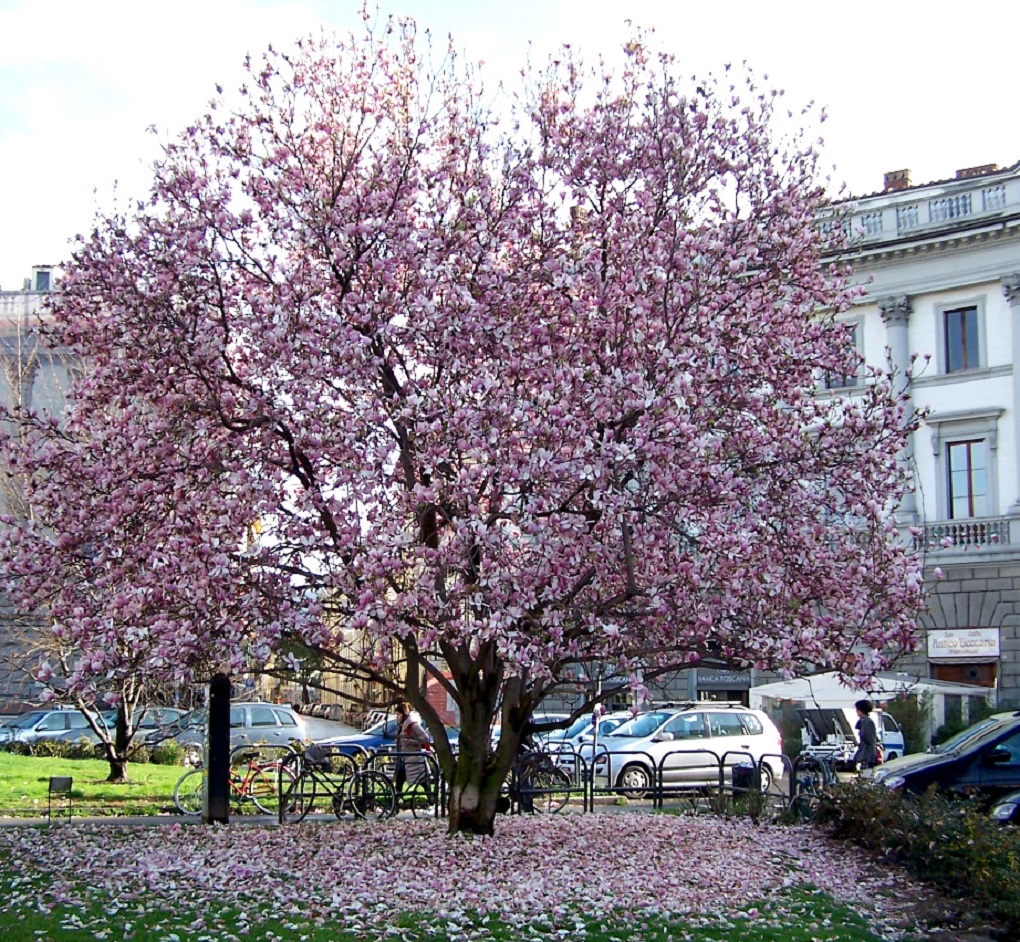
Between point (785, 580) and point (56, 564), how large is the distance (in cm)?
726

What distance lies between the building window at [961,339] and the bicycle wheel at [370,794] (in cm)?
2748

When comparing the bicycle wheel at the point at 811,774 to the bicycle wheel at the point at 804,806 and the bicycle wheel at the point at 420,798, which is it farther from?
the bicycle wheel at the point at 420,798

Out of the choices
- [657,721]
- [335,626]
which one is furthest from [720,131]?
[657,721]

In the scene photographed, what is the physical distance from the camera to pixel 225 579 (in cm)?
1156

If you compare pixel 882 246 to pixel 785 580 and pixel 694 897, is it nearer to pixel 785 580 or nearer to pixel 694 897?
pixel 785 580

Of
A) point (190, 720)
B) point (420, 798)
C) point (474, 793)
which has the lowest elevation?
point (420, 798)

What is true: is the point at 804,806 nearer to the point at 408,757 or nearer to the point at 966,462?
the point at 408,757

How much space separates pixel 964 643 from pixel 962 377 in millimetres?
8043

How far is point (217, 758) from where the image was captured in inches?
603

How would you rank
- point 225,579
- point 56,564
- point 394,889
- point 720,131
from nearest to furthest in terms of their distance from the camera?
point 394,889 → point 225,579 → point 56,564 → point 720,131

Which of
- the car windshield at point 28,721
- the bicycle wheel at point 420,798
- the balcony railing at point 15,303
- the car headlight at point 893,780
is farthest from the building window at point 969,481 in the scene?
the balcony railing at point 15,303

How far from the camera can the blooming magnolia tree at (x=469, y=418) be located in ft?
37.1

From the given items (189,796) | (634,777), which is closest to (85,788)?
(189,796)

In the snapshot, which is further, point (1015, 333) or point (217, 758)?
point (1015, 333)
